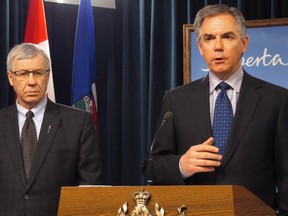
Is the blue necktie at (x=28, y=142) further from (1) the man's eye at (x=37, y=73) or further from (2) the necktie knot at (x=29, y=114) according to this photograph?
(1) the man's eye at (x=37, y=73)

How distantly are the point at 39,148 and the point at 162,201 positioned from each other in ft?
4.17

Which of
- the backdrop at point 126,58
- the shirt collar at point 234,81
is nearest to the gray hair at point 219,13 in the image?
the shirt collar at point 234,81

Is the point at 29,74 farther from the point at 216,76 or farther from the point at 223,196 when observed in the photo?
the point at 223,196

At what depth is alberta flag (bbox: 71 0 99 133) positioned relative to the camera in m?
4.55

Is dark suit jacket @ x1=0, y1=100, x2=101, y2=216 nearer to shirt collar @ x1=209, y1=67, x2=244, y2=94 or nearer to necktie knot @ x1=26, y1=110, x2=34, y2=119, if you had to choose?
necktie knot @ x1=26, y1=110, x2=34, y2=119

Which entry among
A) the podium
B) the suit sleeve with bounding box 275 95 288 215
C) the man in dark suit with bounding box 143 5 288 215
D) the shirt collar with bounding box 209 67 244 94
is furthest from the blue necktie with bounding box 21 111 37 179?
the suit sleeve with bounding box 275 95 288 215

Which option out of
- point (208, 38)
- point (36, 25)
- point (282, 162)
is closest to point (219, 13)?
point (208, 38)

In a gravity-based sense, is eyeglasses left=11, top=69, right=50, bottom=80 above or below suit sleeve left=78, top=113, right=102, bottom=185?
Result: above

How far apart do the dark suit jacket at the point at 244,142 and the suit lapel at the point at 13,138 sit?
2.43 ft

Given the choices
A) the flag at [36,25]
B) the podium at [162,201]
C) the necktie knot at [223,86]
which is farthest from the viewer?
the flag at [36,25]

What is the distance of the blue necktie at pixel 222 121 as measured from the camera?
2.63m

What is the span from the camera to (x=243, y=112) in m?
2.64

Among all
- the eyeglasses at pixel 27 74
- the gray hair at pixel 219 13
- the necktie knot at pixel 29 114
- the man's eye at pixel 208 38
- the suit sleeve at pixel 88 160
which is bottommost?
the suit sleeve at pixel 88 160

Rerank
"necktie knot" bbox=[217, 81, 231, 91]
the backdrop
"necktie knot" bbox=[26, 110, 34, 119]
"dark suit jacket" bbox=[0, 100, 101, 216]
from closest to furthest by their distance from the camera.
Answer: "necktie knot" bbox=[217, 81, 231, 91] < "dark suit jacket" bbox=[0, 100, 101, 216] < "necktie knot" bbox=[26, 110, 34, 119] < the backdrop
